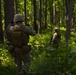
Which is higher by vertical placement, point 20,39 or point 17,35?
point 17,35

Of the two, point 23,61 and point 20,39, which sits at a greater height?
point 20,39

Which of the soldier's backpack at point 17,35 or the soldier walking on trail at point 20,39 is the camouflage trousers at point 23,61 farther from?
the soldier's backpack at point 17,35

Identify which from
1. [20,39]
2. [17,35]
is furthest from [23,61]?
[17,35]

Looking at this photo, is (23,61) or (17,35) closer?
(17,35)

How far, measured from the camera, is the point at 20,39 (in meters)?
7.92

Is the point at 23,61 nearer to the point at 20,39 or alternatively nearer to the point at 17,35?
the point at 20,39

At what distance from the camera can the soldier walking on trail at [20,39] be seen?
7855 mm

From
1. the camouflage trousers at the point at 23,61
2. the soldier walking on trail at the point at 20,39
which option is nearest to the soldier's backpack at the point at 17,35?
the soldier walking on trail at the point at 20,39

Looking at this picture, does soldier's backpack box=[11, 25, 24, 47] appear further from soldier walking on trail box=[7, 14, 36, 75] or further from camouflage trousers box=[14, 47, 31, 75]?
camouflage trousers box=[14, 47, 31, 75]

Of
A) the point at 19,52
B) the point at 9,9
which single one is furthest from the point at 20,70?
the point at 9,9

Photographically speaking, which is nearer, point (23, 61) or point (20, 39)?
point (20, 39)

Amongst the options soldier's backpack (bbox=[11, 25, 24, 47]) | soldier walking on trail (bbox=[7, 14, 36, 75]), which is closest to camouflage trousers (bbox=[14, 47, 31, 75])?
soldier walking on trail (bbox=[7, 14, 36, 75])

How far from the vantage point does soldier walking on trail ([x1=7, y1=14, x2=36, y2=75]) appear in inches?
309

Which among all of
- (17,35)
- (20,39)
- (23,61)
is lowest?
(23,61)
